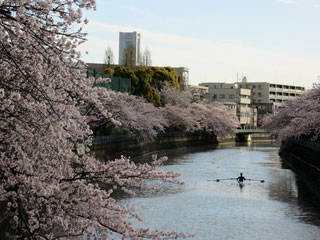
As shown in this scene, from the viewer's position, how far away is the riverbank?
50256 mm

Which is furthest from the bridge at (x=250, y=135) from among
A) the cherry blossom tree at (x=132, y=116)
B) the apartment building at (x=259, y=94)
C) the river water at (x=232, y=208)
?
the river water at (x=232, y=208)

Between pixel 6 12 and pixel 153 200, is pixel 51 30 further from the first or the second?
pixel 153 200

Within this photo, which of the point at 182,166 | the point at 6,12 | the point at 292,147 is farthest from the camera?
the point at 292,147

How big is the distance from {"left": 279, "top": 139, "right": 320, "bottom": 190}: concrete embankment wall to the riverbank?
1534 cm

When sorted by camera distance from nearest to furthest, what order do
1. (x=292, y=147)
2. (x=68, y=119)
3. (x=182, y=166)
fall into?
(x=68, y=119) → (x=182, y=166) → (x=292, y=147)

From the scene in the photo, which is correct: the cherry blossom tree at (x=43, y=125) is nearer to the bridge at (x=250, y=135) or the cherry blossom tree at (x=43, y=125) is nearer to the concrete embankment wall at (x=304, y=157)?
the concrete embankment wall at (x=304, y=157)

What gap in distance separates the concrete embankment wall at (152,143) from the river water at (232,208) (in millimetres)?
8829

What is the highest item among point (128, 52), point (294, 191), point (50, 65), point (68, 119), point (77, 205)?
point (128, 52)

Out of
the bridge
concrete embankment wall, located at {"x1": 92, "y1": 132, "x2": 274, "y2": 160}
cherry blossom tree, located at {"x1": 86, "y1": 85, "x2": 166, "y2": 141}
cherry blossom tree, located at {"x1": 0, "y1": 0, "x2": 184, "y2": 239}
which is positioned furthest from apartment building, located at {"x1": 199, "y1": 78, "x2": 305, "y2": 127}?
cherry blossom tree, located at {"x1": 0, "y1": 0, "x2": 184, "y2": 239}

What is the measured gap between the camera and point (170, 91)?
288ft

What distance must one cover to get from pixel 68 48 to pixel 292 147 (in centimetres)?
5942

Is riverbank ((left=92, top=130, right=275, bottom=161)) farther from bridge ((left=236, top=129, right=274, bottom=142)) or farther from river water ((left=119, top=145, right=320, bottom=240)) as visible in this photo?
river water ((left=119, top=145, right=320, bottom=240))

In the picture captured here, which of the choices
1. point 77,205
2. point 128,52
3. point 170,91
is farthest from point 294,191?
point 128,52

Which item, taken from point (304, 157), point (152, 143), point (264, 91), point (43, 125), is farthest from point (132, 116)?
point (264, 91)
